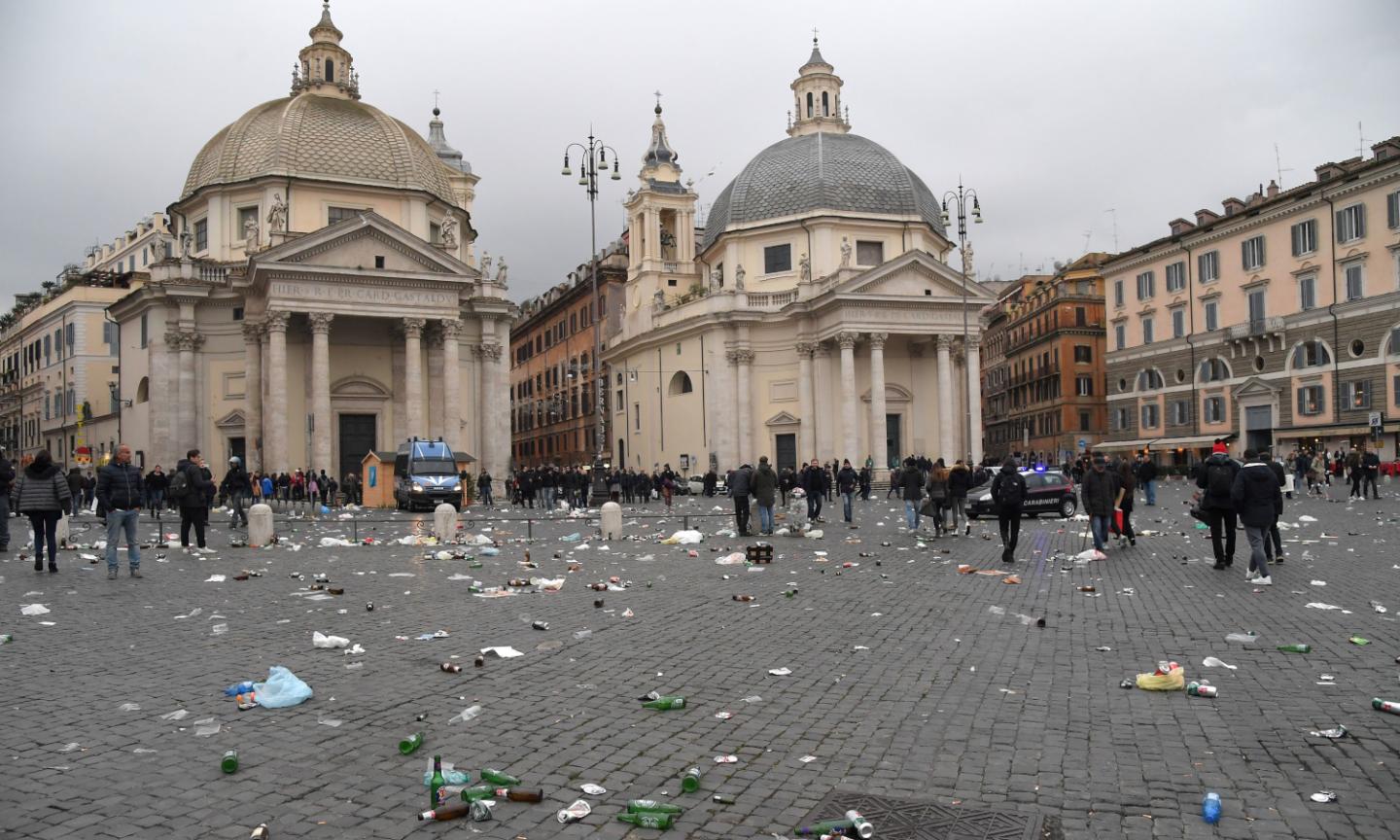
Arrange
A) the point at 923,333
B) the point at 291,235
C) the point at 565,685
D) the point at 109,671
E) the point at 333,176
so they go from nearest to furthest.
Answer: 1. the point at 565,685
2. the point at 109,671
3. the point at 291,235
4. the point at 333,176
5. the point at 923,333

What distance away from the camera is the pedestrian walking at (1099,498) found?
17781 millimetres

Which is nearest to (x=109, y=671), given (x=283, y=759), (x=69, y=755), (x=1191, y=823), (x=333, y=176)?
(x=69, y=755)

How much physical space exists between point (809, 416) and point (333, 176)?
26.3 meters

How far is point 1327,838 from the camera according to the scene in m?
4.71

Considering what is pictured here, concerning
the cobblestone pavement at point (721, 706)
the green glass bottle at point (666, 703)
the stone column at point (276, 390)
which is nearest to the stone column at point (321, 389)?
the stone column at point (276, 390)

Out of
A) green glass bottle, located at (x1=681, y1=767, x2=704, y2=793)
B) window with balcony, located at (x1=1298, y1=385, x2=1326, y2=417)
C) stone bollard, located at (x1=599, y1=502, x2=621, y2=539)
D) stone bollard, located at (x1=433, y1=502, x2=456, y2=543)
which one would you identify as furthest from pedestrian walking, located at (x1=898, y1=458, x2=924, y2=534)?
window with balcony, located at (x1=1298, y1=385, x2=1326, y2=417)

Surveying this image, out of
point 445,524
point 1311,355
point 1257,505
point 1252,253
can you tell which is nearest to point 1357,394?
point 1311,355

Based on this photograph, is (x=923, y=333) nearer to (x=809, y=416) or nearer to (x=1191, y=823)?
(x=809, y=416)

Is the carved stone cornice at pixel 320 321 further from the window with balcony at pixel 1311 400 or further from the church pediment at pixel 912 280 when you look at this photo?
the window with balcony at pixel 1311 400

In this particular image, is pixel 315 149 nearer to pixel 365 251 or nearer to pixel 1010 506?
pixel 365 251

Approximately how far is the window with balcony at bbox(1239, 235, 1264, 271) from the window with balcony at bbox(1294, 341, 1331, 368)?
481 centimetres

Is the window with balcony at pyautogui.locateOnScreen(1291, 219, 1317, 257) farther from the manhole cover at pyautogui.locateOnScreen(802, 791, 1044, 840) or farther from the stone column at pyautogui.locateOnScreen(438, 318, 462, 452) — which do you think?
the manhole cover at pyautogui.locateOnScreen(802, 791, 1044, 840)

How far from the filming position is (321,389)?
44.8 m

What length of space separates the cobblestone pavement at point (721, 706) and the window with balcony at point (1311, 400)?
4275 centimetres
